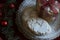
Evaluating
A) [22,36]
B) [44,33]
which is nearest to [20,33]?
[22,36]

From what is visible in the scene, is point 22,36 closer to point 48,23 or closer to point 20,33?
point 20,33

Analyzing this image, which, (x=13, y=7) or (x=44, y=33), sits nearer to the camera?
(x=44, y=33)

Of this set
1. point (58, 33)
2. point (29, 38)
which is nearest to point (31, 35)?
point (29, 38)

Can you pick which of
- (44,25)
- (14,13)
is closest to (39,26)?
(44,25)

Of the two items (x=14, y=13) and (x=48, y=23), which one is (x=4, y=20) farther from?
(x=48, y=23)

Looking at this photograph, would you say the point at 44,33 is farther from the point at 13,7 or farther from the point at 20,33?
the point at 13,7

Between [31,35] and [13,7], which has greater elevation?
[13,7]
